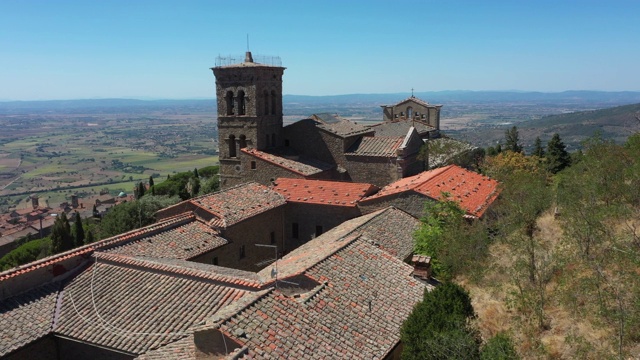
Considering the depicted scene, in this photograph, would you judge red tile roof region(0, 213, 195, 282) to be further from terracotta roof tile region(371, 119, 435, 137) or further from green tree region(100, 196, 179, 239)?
terracotta roof tile region(371, 119, 435, 137)

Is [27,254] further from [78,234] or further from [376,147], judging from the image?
[376,147]

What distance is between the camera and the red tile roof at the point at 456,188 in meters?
23.0

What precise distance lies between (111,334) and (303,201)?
42.3 ft

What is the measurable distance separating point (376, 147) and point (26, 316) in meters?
21.2

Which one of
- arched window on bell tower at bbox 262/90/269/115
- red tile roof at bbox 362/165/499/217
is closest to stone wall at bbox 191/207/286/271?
red tile roof at bbox 362/165/499/217

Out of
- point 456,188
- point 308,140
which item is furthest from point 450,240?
point 308,140

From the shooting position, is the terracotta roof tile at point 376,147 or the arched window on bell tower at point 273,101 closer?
the terracotta roof tile at point 376,147

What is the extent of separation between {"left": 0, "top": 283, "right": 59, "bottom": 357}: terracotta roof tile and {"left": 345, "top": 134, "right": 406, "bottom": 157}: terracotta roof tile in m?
19.1

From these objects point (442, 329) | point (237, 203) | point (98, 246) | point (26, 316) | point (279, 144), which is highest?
point (279, 144)

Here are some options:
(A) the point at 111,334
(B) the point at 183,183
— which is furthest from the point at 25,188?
(A) the point at 111,334

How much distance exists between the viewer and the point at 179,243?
67.2ft

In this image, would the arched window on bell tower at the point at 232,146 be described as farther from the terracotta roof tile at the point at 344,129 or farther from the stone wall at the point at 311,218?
the stone wall at the point at 311,218

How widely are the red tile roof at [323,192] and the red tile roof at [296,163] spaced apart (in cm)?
167

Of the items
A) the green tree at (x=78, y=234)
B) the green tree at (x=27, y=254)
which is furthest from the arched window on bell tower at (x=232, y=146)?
the green tree at (x=27, y=254)
